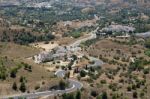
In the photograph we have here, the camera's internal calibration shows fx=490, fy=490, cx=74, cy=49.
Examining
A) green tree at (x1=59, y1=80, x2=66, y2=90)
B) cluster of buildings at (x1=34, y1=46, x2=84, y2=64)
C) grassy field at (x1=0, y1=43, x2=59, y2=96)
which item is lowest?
cluster of buildings at (x1=34, y1=46, x2=84, y2=64)

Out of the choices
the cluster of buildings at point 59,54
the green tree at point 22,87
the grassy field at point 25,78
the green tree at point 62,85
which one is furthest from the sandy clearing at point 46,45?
the green tree at point 22,87

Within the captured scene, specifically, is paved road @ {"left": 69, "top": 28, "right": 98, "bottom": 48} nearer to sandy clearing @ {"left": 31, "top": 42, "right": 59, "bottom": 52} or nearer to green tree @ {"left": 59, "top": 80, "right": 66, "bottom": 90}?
sandy clearing @ {"left": 31, "top": 42, "right": 59, "bottom": 52}

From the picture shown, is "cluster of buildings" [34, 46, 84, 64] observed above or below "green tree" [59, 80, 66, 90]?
below

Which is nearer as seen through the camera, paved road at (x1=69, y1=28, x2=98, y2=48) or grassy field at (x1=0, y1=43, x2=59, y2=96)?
grassy field at (x1=0, y1=43, x2=59, y2=96)

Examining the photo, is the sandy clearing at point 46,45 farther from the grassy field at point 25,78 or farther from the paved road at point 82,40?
the grassy field at point 25,78

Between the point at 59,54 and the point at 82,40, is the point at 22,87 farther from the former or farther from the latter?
the point at 82,40

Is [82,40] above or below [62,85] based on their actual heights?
below

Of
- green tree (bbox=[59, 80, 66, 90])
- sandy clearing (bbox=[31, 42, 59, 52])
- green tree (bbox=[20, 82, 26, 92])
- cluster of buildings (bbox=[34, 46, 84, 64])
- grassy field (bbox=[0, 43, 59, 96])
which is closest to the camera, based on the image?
grassy field (bbox=[0, 43, 59, 96])

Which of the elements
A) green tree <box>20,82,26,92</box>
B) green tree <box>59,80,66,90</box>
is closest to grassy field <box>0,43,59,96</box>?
green tree <box>20,82,26,92</box>

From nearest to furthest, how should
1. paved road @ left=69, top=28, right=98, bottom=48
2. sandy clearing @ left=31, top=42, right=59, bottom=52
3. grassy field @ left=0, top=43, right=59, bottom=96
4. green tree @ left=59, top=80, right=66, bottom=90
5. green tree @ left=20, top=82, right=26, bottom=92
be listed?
grassy field @ left=0, top=43, right=59, bottom=96 < green tree @ left=20, top=82, right=26, bottom=92 < green tree @ left=59, top=80, right=66, bottom=90 < sandy clearing @ left=31, top=42, right=59, bottom=52 < paved road @ left=69, top=28, right=98, bottom=48

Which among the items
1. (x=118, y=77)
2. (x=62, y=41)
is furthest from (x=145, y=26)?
(x=118, y=77)

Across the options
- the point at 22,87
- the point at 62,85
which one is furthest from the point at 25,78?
the point at 62,85
